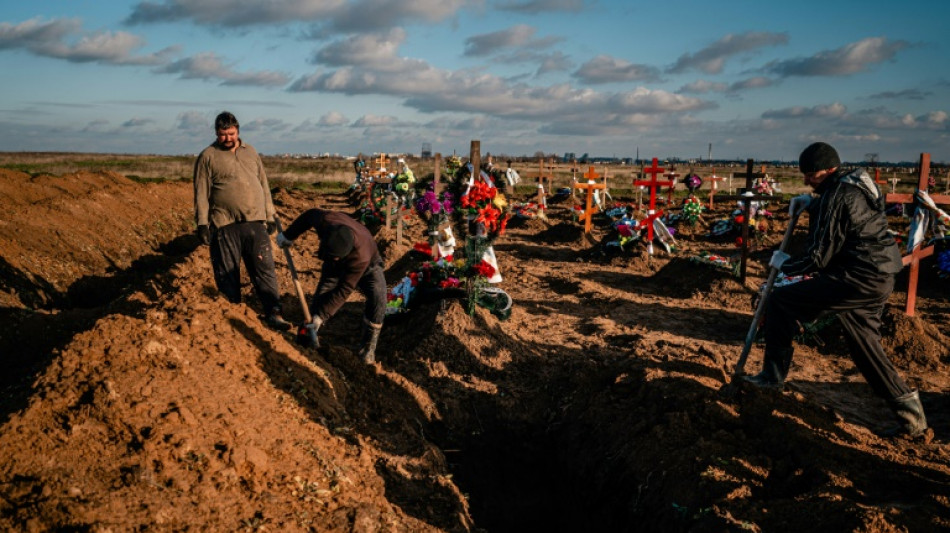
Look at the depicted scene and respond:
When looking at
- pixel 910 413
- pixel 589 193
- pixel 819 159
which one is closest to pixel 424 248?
pixel 819 159

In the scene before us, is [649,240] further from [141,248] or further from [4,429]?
[4,429]

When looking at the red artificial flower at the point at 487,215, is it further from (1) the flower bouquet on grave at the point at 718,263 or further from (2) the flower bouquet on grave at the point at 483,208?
(1) the flower bouquet on grave at the point at 718,263

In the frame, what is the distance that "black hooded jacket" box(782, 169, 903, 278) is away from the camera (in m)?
4.07

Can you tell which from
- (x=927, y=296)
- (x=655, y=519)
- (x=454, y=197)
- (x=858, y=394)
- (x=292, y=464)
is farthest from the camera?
(x=927, y=296)

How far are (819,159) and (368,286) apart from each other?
3.68 m

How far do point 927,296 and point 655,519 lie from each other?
8.95 meters

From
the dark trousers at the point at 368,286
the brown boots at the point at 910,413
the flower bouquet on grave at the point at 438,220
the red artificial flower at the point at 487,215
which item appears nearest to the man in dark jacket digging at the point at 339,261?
the dark trousers at the point at 368,286

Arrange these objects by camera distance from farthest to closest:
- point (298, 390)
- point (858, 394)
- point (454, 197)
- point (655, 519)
→ 1. point (454, 197)
2. point (858, 394)
3. point (298, 390)
4. point (655, 519)

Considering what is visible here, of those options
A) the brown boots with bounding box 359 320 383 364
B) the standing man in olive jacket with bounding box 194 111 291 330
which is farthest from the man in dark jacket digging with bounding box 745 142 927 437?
the standing man in olive jacket with bounding box 194 111 291 330

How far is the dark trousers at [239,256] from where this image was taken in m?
Result: 5.73

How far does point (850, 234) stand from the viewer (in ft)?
13.5

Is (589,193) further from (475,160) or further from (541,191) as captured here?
(475,160)

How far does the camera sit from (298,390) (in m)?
4.46

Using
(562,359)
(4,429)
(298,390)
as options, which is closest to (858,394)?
(562,359)
